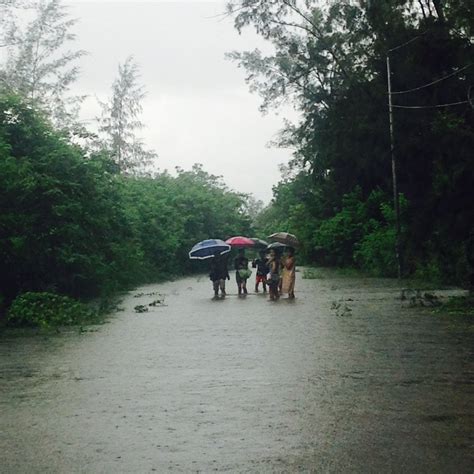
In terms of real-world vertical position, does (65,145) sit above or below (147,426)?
above

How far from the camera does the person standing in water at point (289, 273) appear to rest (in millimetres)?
27328

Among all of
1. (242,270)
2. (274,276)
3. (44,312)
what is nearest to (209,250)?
(242,270)

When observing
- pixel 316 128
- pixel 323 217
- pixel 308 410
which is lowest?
pixel 308 410

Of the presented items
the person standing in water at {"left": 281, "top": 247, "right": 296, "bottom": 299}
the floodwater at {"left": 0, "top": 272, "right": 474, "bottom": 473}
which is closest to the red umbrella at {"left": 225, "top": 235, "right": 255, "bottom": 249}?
the person standing in water at {"left": 281, "top": 247, "right": 296, "bottom": 299}

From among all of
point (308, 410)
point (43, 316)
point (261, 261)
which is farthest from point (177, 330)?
point (261, 261)

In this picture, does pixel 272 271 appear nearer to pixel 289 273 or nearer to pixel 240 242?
pixel 289 273

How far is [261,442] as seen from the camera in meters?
7.35

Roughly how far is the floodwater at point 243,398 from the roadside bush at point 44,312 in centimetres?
173

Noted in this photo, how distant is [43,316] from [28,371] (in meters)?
7.57

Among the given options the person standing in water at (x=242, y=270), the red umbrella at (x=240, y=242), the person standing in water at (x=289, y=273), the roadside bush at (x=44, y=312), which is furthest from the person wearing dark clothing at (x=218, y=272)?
the roadside bush at (x=44, y=312)

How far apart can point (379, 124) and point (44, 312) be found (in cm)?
1565

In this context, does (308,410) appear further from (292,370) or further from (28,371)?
(28,371)

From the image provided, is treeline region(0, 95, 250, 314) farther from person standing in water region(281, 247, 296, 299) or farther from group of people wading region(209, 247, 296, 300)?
person standing in water region(281, 247, 296, 299)

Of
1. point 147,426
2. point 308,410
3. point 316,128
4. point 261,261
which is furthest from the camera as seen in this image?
point 316,128
